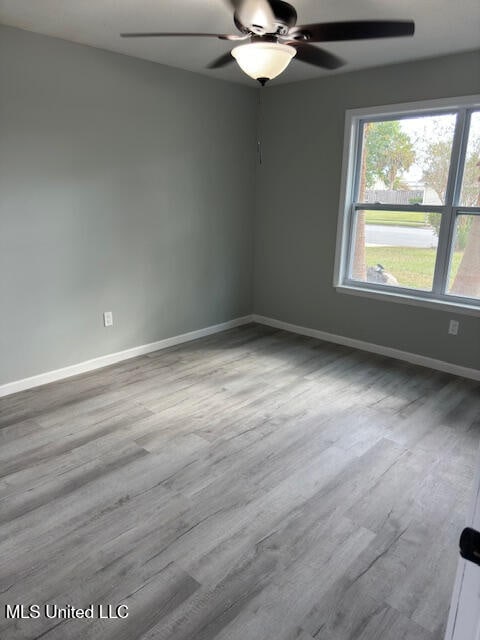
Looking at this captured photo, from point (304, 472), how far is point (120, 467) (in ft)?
3.31

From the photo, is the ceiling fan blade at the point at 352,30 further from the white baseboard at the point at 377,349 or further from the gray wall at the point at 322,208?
the white baseboard at the point at 377,349

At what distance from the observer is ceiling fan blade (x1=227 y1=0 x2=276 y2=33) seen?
6.45 ft

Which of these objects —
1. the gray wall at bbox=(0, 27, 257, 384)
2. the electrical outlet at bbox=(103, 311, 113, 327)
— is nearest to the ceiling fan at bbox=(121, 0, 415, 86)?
the gray wall at bbox=(0, 27, 257, 384)

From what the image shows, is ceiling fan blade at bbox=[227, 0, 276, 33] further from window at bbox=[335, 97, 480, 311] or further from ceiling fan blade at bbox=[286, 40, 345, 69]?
window at bbox=[335, 97, 480, 311]

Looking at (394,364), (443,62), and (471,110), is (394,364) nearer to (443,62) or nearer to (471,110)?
(471,110)

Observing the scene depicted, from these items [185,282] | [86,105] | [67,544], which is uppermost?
[86,105]

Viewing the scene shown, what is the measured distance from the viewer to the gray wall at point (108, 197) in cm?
313

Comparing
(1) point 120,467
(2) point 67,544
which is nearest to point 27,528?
(2) point 67,544

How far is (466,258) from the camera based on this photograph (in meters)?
3.69

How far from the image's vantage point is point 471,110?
136 inches

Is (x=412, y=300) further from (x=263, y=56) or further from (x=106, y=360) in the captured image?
(x=106, y=360)

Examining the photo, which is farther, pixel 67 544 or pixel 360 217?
pixel 360 217

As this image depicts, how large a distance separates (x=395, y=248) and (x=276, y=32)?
2381 mm

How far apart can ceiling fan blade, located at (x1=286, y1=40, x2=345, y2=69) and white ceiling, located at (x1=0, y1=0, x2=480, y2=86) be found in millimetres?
211
